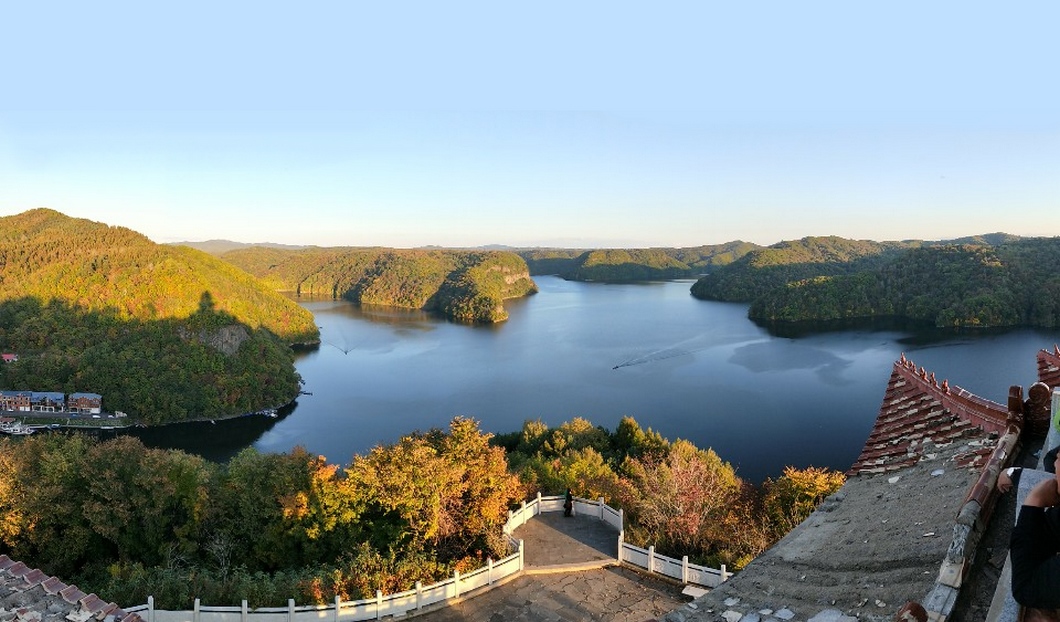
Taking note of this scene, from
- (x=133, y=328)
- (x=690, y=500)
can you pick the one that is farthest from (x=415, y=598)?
(x=133, y=328)

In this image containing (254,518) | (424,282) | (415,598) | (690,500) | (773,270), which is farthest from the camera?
(424,282)

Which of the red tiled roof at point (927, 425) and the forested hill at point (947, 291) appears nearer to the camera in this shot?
the red tiled roof at point (927, 425)

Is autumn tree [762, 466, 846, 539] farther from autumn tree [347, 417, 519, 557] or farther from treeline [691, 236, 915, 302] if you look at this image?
treeline [691, 236, 915, 302]

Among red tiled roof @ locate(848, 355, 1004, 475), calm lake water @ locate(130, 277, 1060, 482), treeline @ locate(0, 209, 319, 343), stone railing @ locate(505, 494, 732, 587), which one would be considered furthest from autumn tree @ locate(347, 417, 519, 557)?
treeline @ locate(0, 209, 319, 343)

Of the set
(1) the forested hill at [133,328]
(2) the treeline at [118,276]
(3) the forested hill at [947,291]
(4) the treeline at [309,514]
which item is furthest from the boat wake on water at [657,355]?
(2) the treeline at [118,276]

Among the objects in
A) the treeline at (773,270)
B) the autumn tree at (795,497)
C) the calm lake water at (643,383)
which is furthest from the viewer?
the treeline at (773,270)

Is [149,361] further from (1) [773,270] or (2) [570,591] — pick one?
(1) [773,270]

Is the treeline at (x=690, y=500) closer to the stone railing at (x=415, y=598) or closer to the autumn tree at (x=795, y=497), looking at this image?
the autumn tree at (x=795, y=497)
